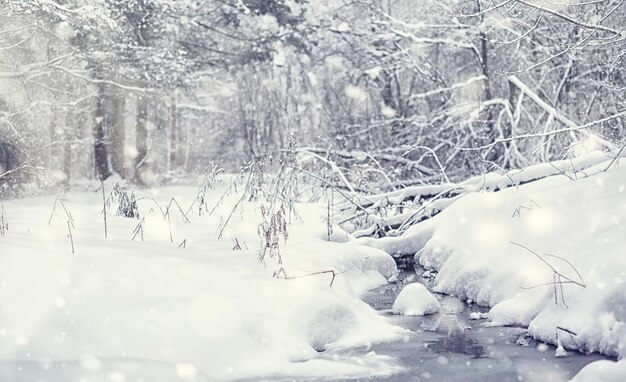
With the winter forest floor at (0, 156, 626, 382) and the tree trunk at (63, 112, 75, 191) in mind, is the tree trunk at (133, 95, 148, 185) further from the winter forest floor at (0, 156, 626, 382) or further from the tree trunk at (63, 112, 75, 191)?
the winter forest floor at (0, 156, 626, 382)

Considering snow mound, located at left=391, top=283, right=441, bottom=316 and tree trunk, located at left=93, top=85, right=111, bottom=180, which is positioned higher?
tree trunk, located at left=93, top=85, right=111, bottom=180

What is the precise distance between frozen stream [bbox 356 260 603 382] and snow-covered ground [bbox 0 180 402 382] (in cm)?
20

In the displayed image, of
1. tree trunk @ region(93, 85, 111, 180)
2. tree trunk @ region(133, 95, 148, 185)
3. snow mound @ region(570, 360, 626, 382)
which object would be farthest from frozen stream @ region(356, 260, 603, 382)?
tree trunk @ region(133, 95, 148, 185)

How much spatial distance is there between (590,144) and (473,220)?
10.1 ft

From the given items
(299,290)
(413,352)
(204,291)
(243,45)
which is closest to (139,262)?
(204,291)

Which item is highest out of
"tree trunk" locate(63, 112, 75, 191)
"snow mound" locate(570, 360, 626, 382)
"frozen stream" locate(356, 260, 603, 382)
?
"tree trunk" locate(63, 112, 75, 191)

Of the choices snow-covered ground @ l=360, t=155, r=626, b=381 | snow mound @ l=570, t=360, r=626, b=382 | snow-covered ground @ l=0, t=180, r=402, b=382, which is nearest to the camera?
snow mound @ l=570, t=360, r=626, b=382

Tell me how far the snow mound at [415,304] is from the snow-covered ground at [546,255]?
0.53 metres

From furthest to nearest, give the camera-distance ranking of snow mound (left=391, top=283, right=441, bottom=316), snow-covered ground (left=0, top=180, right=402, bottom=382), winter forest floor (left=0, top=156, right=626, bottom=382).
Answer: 1. snow mound (left=391, top=283, right=441, bottom=316)
2. winter forest floor (left=0, top=156, right=626, bottom=382)
3. snow-covered ground (left=0, top=180, right=402, bottom=382)

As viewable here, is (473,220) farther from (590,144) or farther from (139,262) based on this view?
(139,262)

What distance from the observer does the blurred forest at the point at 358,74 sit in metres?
13.0

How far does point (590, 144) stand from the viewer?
10250 millimetres

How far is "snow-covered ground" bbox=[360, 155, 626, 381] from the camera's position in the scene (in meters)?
4.72

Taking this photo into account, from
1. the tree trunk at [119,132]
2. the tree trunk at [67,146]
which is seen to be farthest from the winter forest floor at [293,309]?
the tree trunk at [67,146]
